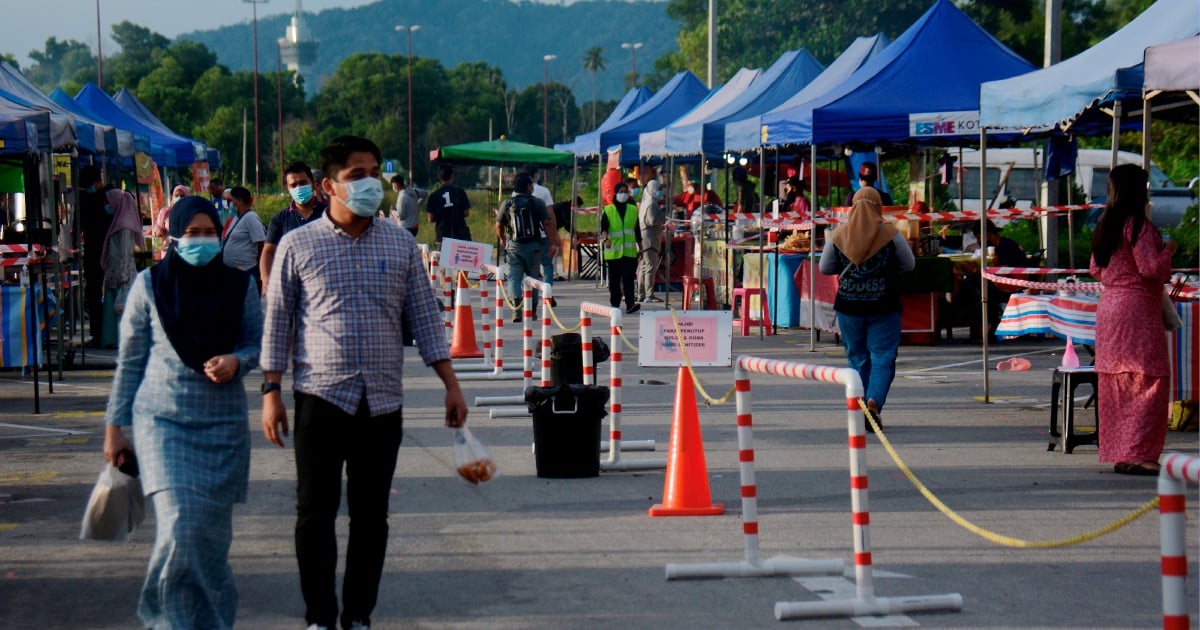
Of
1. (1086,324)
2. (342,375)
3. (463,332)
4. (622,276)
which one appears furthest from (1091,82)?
(622,276)

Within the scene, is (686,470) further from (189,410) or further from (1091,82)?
(1091,82)

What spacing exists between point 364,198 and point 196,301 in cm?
72

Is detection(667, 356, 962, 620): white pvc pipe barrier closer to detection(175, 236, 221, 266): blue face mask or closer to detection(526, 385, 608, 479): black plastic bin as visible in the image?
detection(175, 236, 221, 266): blue face mask

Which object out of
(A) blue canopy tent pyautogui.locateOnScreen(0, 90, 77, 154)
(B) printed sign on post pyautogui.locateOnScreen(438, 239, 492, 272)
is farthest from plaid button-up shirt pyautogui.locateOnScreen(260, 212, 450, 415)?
(B) printed sign on post pyautogui.locateOnScreen(438, 239, 492, 272)

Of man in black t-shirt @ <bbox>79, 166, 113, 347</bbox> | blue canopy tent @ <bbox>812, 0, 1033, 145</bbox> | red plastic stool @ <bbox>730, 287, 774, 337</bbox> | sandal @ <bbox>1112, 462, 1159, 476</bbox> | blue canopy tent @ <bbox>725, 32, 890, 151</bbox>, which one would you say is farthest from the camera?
red plastic stool @ <bbox>730, 287, 774, 337</bbox>

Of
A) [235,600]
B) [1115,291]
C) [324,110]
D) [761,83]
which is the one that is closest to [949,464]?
[1115,291]

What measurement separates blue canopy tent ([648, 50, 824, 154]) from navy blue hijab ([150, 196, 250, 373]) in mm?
16686

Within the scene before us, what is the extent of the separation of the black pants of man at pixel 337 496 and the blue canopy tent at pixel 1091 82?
6824 millimetres

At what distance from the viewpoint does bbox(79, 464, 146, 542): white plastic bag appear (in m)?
5.78

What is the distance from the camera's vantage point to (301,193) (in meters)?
11.8

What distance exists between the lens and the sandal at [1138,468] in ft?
32.7

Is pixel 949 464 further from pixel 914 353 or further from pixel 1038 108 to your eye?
pixel 914 353

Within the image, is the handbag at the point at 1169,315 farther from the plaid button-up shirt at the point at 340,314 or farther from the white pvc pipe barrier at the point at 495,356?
the white pvc pipe barrier at the point at 495,356

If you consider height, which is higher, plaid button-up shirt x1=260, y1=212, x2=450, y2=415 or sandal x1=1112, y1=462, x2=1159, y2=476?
plaid button-up shirt x1=260, y1=212, x2=450, y2=415
